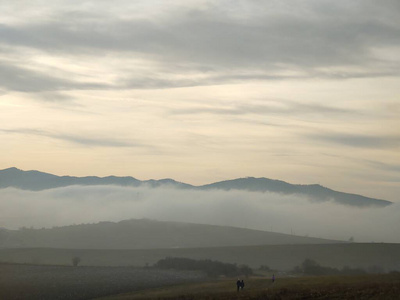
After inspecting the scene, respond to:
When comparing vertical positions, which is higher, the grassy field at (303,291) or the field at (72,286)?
the grassy field at (303,291)

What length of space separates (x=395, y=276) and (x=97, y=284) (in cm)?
9182

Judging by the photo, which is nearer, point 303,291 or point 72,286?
point 303,291

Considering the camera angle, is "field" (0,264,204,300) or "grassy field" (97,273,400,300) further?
"field" (0,264,204,300)

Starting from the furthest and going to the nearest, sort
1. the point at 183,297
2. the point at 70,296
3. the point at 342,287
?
the point at 70,296 → the point at 183,297 → the point at 342,287

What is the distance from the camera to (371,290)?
344 ft

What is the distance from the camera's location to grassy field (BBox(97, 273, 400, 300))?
104 m

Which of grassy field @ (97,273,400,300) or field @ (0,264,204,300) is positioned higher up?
grassy field @ (97,273,400,300)

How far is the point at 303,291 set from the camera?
112500 millimetres

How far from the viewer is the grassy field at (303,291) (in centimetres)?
10400

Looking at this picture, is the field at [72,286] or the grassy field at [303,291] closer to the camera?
the grassy field at [303,291]

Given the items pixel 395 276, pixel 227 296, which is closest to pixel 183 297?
pixel 227 296

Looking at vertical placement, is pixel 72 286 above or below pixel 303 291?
below

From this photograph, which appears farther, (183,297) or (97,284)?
(97,284)

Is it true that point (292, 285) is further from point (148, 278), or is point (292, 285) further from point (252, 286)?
point (148, 278)
